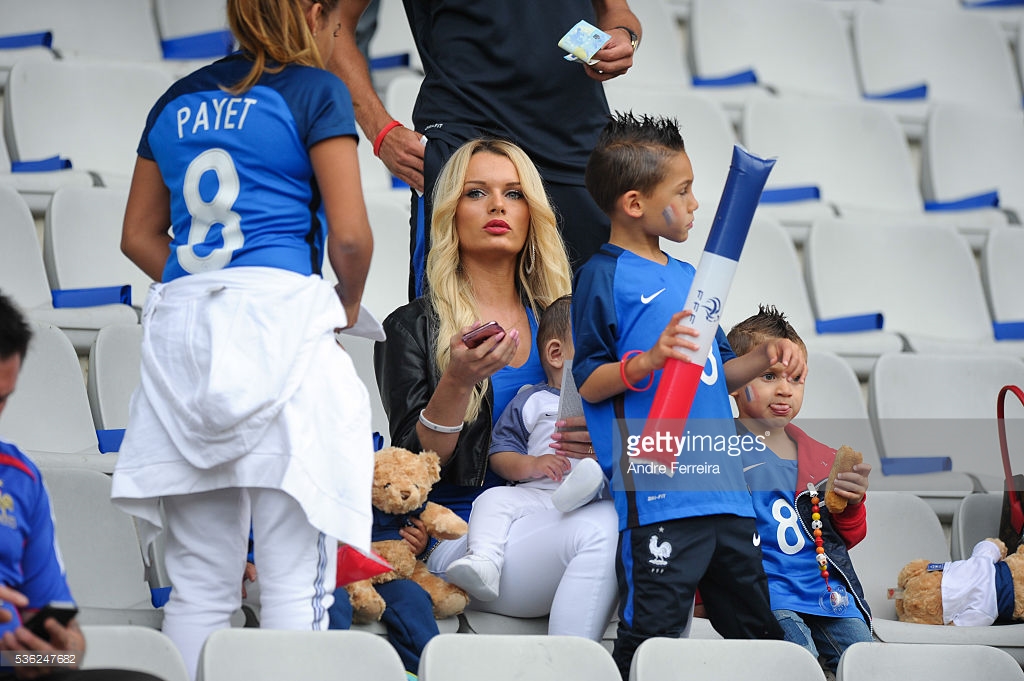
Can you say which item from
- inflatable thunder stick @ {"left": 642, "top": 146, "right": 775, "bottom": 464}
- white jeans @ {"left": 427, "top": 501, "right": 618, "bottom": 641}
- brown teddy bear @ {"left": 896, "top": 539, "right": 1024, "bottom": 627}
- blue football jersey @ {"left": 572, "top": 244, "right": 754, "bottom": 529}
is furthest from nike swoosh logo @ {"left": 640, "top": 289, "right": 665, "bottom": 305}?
brown teddy bear @ {"left": 896, "top": 539, "right": 1024, "bottom": 627}

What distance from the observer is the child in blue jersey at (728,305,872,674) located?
2.50 m

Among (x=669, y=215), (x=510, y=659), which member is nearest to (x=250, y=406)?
(x=510, y=659)

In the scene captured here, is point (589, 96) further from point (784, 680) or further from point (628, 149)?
point (784, 680)

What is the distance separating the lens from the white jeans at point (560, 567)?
2.23m

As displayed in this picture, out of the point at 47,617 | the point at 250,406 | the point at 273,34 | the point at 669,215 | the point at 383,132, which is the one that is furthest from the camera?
the point at 383,132

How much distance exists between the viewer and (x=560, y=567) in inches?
91.7

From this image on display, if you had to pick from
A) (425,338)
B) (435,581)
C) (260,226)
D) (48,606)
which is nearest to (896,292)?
(425,338)

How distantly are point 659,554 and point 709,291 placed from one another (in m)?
0.43

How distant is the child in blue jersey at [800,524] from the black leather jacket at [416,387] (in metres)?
0.50

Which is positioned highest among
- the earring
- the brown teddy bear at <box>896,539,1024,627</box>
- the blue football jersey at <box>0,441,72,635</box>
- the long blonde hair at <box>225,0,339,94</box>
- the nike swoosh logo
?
the long blonde hair at <box>225,0,339,94</box>

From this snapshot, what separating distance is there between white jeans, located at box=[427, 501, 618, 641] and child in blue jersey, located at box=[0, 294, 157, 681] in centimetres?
88

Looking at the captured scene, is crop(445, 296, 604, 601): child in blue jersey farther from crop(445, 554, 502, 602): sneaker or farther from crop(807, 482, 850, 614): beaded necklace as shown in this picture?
crop(807, 482, 850, 614): beaded necklace

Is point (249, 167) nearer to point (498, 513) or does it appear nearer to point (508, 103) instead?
point (498, 513)

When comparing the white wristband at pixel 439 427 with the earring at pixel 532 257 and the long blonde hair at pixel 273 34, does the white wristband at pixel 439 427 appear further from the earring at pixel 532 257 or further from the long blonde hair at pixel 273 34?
the long blonde hair at pixel 273 34
